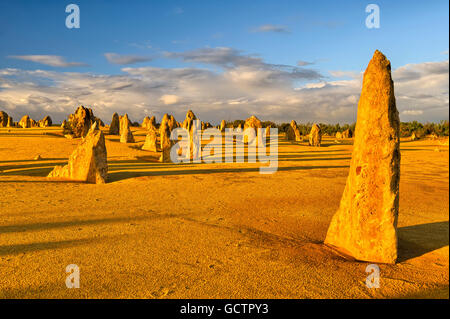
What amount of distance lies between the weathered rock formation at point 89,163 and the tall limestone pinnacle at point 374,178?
8.91m

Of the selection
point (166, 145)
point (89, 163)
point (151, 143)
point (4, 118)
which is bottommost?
point (89, 163)

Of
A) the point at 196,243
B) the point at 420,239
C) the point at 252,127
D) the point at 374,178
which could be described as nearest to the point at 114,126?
the point at 252,127

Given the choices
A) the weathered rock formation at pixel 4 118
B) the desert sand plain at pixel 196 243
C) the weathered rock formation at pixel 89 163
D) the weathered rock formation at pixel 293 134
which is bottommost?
the desert sand plain at pixel 196 243

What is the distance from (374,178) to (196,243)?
3029mm

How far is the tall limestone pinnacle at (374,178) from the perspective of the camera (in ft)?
14.8

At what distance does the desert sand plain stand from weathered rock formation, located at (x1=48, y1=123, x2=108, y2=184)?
530 mm

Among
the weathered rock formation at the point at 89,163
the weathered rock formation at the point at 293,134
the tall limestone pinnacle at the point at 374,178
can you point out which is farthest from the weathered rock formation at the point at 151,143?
the tall limestone pinnacle at the point at 374,178

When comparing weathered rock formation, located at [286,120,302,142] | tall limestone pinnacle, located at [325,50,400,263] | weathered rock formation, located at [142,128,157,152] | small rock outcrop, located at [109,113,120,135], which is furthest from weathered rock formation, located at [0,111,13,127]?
tall limestone pinnacle, located at [325,50,400,263]

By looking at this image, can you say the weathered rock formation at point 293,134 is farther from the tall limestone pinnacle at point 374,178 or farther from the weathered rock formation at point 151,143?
the tall limestone pinnacle at point 374,178

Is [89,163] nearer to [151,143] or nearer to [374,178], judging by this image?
[374,178]

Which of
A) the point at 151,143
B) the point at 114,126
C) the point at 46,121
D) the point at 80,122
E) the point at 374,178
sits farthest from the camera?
the point at 46,121

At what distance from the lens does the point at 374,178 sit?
15.2ft

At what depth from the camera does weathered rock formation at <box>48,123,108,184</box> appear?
11.1 meters

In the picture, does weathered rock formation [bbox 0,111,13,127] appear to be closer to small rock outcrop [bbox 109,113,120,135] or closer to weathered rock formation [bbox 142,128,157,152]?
small rock outcrop [bbox 109,113,120,135]
